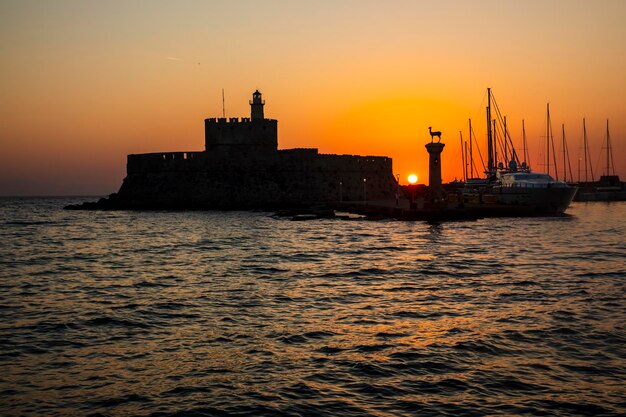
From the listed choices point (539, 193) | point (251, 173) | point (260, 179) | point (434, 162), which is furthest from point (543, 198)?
point (251, 173)

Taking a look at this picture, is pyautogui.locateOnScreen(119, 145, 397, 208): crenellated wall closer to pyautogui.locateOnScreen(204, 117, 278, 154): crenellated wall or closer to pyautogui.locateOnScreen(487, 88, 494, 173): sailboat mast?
pyautogui.locateOnScreen(204, 117, 278, 154): crenellated wall

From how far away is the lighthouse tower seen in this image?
62.2 m

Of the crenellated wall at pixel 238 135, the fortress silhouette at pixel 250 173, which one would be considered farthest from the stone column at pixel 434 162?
the crenellated wall at pixel 238 135

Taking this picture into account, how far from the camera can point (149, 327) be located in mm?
9930

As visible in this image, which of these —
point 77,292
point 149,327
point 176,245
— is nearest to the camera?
point 149,327

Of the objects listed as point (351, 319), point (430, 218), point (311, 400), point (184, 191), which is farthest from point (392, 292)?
point (184, 191)

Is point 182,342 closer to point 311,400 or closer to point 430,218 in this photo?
point 311,400

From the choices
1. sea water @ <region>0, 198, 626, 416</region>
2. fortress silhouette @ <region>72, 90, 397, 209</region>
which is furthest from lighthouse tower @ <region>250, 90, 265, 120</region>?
sea water @ <region>0, 198, 626, 416</region>

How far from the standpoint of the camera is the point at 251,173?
61.2 meters

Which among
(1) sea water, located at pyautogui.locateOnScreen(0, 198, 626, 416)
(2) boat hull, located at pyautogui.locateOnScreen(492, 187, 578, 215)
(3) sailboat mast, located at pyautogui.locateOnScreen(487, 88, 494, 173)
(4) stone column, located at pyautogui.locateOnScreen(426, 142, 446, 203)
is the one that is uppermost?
(3) sailboat mast, located at pyautogui.locateOnScreen(487, 88, 494, 173)

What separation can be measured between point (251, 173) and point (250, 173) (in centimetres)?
10

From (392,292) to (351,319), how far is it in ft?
9.29

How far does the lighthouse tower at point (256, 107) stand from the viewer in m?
62.2

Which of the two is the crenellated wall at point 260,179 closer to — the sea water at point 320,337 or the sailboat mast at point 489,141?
the sailboat mast at point 489,141
